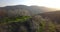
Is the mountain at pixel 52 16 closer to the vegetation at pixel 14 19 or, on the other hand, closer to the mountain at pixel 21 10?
the mountain at pixel 21 10

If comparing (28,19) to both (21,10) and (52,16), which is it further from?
(52,16)

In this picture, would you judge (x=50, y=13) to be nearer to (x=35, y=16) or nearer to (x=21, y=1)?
(x=35, y=16)

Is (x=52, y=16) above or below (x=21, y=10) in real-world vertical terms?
below

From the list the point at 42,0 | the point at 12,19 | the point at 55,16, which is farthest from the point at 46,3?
the point at 12,19

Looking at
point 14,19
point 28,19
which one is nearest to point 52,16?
point 28,19

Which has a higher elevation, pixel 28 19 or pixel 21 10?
pixel 21 10

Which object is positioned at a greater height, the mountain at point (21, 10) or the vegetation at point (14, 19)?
the mountain at point (21, 10)

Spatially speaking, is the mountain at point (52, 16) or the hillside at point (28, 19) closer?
the hillside at point (28, 19)

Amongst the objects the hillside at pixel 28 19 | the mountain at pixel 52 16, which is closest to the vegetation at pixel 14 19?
the hillside at pixel 28 19

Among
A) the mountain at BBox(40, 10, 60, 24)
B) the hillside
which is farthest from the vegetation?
the mountain at BBox(40, 10, 60, 24)

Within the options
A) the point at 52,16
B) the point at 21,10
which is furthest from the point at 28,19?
the point at 52,16

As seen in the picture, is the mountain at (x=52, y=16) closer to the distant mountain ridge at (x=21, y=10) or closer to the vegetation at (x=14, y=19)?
the distant mountain ridge at (x=21, y=10)
